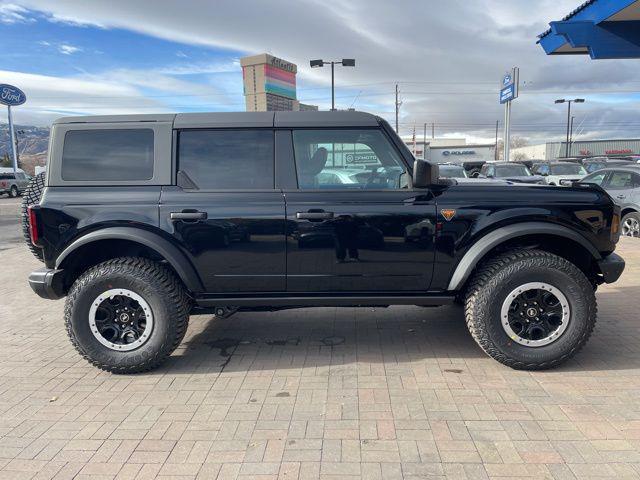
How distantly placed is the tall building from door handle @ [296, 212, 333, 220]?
18131mm

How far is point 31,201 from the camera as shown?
3.96 m

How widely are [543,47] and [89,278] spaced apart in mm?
11630

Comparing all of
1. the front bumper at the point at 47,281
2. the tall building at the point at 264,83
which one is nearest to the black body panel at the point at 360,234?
the front bumper at the point at 47,281

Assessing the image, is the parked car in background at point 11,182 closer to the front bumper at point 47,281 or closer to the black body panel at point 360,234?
the front bumper at point 47,281

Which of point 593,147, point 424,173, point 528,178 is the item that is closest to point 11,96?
point 528,178

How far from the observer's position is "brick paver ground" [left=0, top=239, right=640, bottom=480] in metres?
2.57

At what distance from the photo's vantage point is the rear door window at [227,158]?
12.1 feet

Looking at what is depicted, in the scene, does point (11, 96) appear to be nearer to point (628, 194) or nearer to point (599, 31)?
point (599, 31)

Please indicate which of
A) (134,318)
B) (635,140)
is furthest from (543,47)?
(635,140)

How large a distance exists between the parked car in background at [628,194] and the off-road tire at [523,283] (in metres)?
7.19

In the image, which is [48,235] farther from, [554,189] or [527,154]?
[527,154]

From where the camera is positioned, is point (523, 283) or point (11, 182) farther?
point (11, 182)

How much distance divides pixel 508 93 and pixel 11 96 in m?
38.2

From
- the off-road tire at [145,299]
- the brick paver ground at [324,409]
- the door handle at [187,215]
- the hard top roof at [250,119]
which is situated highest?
the hard top roof at [250,119]
